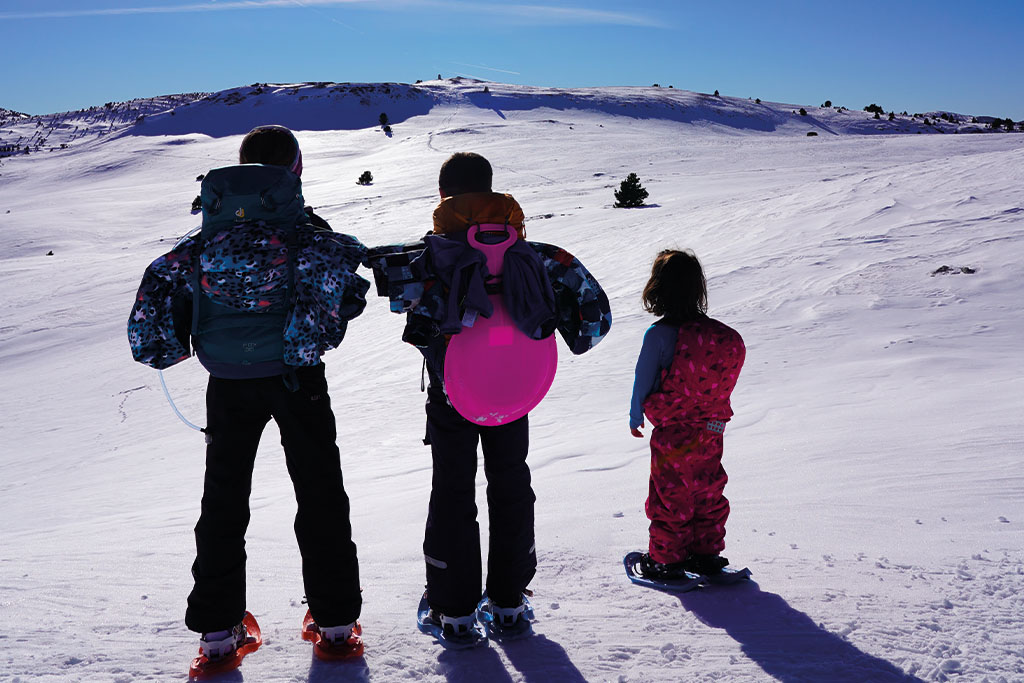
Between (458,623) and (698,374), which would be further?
(698,374)

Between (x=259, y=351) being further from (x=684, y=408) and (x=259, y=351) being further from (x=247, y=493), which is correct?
(x=684, y=408)

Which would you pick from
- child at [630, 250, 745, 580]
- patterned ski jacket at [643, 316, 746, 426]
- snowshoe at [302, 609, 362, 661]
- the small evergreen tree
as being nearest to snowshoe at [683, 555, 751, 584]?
child at [630, 250, 745, 580]

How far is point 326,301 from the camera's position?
248cm

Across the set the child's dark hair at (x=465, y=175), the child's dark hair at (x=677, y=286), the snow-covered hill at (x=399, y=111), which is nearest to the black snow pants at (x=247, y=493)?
the child's dark hair at (x=465, y=175)

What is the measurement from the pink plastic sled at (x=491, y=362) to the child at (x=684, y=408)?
1.86 feet

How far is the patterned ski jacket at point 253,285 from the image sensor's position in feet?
7.96

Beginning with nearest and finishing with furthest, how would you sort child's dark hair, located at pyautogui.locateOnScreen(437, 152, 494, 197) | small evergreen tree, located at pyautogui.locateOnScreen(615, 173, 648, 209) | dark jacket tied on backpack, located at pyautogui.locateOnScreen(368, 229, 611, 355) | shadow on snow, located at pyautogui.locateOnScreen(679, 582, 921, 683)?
shadow on snow, located at pyautogui.locateOnScreen(679, 582, 921, 683), dark jacket tied on backpack, located at pyautogui.locateOnScreen(368, 229, 611, 355), child's dark hair, located at pyautogui.locateOnScreen(437, 152, 494, 197), small evergreen tree, located at pyautogui.locateOnScreen(615, 173, 648, 209)

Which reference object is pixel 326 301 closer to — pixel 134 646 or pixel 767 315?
pixel 134 646

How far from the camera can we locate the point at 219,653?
2.54m

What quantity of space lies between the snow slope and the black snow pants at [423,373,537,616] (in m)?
0.21

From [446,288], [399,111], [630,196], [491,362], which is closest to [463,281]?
[446,288]

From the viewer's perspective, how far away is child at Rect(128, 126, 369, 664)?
2.44m

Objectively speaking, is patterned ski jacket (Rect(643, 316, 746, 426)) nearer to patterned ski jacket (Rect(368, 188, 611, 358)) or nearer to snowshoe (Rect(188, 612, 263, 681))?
patterned ski jacket (Rect(368, 188, 611, 358))

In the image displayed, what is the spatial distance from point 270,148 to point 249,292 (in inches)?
19.3
